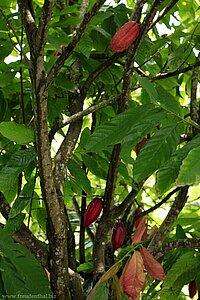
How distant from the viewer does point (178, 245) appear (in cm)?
97

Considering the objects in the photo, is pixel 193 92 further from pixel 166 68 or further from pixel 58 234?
pixel 58 234

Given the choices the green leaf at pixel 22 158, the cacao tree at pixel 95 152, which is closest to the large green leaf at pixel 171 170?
the cacao tree at pixel 95 152

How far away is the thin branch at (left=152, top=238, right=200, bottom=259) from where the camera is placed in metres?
0.95

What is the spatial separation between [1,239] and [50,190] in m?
0.13

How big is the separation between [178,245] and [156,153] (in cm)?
28

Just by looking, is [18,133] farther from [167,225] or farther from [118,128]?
[167,225]

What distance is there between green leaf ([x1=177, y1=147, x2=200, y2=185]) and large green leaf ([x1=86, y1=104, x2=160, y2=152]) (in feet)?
0.46

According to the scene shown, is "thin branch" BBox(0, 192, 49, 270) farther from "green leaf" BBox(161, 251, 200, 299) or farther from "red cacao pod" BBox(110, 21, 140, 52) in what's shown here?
"red cacao pod" BBox(110, 21, 140, 52)

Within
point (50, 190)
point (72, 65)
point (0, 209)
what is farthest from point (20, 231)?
point (72, 65)

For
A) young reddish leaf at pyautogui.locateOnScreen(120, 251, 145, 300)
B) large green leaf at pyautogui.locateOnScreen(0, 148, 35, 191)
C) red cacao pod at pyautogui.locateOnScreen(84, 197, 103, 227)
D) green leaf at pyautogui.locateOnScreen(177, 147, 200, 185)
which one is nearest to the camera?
green leaf at pyautogui.locateOnScreen(177, 147, 200, 185)

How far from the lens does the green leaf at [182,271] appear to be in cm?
94

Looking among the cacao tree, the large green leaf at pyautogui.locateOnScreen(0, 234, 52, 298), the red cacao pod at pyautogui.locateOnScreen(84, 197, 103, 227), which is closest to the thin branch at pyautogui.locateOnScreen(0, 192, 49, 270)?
the cacao tree

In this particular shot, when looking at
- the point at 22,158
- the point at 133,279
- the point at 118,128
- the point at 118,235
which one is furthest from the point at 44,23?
the point at 118,235

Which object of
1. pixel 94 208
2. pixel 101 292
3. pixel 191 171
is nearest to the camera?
pixel 191 171
